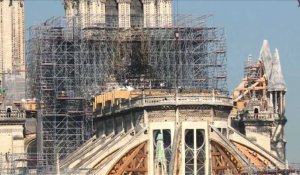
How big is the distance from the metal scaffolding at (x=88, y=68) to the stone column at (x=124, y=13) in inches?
175

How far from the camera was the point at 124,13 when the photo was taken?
174 m

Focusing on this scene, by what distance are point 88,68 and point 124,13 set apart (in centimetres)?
1099

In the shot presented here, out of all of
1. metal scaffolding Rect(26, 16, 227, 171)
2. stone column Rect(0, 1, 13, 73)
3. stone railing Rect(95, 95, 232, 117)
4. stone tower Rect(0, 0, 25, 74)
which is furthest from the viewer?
stone tower Rect(0, 0, 25, 74)

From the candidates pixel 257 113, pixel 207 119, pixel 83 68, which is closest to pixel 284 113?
pixel 257 113

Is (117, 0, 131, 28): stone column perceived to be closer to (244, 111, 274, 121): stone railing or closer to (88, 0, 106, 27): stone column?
(88, 0, 106, 27): stone column

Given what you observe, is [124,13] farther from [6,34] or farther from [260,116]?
[260,116]

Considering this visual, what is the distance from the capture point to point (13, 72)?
183 meters

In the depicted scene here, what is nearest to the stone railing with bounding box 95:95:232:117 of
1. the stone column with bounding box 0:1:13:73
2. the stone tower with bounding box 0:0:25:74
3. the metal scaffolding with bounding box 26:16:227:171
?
the metal scaffolding with bounding box 26:16:227:171

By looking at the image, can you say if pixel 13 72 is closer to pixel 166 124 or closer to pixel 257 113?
pixel 257 113

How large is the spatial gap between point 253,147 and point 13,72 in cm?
4215

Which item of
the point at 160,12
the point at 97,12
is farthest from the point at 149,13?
the point at 97,12

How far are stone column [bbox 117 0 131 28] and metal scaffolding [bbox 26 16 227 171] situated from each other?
4.44 metres

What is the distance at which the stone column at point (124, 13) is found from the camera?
173 meters

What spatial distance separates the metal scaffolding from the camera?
164m
